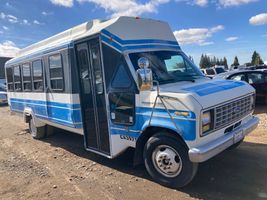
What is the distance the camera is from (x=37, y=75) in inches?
302

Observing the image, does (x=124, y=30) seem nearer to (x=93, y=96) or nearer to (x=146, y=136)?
(x=93, y=96)

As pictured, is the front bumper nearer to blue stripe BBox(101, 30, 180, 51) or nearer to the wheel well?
the wheel well

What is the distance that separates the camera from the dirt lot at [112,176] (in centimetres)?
434

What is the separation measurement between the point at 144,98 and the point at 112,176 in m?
1.70

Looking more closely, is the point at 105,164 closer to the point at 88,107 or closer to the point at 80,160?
the point at 80,160

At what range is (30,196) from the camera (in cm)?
456

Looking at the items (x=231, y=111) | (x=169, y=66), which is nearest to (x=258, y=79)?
(x=169, y=66)

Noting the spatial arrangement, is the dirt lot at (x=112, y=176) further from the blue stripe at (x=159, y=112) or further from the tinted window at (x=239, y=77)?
the tinted window at (x=239, y=77)


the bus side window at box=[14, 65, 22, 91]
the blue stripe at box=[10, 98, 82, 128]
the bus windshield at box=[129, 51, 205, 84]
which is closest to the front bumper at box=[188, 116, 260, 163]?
the bus windshield at box=[129, 51, 205, 84]

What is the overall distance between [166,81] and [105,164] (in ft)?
7.43

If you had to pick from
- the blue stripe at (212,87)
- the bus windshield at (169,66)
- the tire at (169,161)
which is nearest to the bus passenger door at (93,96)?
the bus windshield at (169,66)

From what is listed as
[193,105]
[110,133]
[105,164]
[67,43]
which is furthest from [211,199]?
[67,43]

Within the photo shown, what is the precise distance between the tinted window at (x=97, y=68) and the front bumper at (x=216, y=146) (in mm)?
2204

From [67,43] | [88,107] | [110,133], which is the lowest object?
[110,133]
